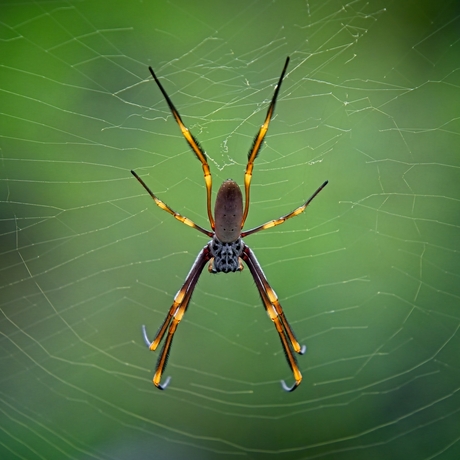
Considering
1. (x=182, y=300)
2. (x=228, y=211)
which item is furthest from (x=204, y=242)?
(x=228, y=211)

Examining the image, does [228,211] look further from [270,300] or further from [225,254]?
[270,300]

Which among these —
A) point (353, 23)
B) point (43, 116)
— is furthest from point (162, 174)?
point (353, 23)

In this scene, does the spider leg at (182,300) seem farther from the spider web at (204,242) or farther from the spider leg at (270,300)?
the spider web at (204,242)

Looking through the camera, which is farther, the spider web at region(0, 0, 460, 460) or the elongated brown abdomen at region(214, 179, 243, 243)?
the spider web at region(0, 0, 460, 460)

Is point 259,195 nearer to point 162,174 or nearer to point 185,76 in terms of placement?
point 162,174

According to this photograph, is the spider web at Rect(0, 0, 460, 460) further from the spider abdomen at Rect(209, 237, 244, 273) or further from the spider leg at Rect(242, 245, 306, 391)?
the spider abdomen at Rect(209, 237, 244, 273)

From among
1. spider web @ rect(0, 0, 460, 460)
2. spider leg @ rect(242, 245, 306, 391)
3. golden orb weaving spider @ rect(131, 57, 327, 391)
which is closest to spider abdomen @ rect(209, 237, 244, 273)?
golden orb weaving spider @ rect(131, 57, 327, 391)
